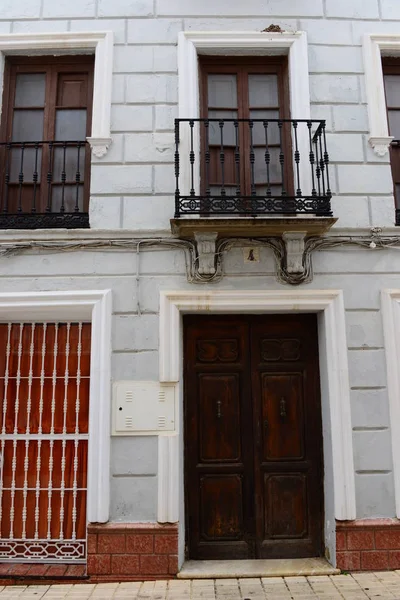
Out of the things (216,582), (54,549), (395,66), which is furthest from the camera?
(395,66)

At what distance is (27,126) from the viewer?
536cm

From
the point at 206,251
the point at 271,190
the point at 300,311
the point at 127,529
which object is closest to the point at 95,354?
the point at 206,251

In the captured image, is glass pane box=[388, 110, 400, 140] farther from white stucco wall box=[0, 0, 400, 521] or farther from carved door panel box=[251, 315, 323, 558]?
carved door panel box=[251, 315, 323, 558]

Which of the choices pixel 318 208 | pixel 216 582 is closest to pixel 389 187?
pixel 318 208

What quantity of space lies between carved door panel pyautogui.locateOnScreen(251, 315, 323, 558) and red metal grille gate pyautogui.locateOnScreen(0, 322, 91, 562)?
178 cm

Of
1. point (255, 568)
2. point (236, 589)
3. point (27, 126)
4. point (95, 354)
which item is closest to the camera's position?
point (236, 589)

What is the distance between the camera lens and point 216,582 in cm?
431

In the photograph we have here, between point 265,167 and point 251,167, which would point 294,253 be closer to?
point 251,167

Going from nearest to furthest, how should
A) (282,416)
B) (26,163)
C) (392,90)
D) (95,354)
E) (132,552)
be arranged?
(132,552), (95,354), (282,416), (26,163), (392,90)

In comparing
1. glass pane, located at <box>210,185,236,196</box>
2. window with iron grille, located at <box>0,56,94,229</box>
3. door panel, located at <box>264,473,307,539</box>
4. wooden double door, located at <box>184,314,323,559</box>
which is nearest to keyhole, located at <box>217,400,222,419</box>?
wooden double door, located at <box>184,314,323,559</box>

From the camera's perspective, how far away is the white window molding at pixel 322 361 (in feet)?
14.7

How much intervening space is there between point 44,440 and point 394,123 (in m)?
5.12

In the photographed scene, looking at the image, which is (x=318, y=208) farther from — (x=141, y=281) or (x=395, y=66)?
(x=395, y=66)

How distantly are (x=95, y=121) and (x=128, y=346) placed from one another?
240 centimetres
